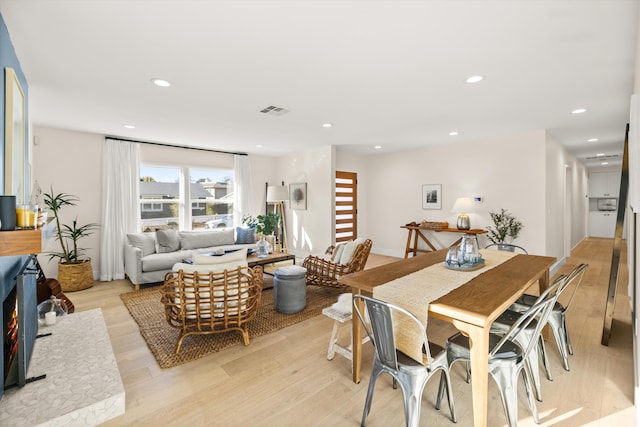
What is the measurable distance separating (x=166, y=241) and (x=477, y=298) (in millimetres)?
4942

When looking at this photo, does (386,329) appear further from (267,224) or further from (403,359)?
(267,224)

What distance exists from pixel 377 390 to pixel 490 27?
2622 mm

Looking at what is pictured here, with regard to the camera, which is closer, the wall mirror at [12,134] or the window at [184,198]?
the wall mirror at [12,134]

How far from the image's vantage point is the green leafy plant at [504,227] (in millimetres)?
5008

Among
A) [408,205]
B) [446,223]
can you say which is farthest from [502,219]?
[408,205]

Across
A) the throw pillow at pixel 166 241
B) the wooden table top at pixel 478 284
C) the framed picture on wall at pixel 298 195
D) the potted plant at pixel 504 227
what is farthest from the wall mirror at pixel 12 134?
the potted plant at pixel 504 227

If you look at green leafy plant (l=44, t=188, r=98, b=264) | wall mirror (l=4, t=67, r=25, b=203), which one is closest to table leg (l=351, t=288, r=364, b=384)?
wall mirror (l=4, t=67, r=25, b=203)

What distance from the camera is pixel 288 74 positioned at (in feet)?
8.77

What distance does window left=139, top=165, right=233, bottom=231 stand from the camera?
223 inches

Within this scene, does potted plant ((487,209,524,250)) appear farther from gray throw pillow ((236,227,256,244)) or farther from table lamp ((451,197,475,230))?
gray throw pillow ((236,227,256,244))

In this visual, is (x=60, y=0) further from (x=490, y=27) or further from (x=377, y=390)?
(x=377, y=390)

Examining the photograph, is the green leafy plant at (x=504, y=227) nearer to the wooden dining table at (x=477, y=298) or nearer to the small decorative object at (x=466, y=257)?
the wooden dining table at (x=477, y=298)

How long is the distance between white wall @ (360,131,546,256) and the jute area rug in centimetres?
318

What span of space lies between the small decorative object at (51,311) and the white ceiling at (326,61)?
2.18 meters
